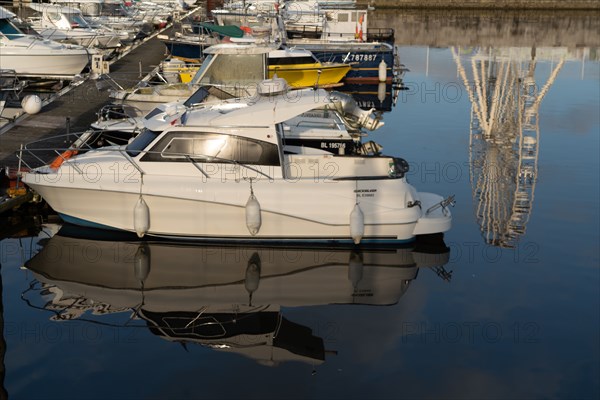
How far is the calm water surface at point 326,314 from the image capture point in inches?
444

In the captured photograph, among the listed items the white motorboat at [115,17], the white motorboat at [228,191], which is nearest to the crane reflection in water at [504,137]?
the white motorboat at [228,191]

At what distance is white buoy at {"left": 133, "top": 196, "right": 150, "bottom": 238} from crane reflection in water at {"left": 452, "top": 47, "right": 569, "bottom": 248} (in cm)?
645

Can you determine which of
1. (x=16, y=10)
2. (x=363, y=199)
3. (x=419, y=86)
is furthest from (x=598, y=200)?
(x=16, y=10)

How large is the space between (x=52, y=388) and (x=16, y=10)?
175 ft

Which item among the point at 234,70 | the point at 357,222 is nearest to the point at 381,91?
the point at 234,70

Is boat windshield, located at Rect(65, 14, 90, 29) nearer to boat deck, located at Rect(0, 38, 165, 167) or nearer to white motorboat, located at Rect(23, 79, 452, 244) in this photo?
boat deck, located at Rect(0, 38, 165, 167)

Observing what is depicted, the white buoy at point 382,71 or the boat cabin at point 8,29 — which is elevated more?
the boat cabin at point 8,29

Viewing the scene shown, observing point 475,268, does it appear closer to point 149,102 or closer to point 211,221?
point 211,221

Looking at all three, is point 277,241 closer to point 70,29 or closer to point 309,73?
point 309,73

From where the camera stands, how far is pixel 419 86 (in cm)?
3812

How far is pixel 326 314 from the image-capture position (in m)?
13.5

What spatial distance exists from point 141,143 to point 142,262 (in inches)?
88.5

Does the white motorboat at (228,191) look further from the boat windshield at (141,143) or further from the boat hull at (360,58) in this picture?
the boat hull at (360,58)

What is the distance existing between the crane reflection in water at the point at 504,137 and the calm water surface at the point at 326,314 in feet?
0.39
